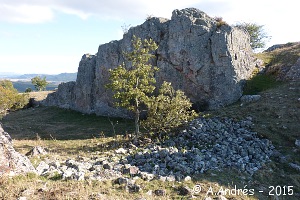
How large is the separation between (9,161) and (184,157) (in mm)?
8811

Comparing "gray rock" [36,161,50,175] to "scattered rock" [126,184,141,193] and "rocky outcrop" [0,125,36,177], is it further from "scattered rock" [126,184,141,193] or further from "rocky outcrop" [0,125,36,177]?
"scattered rock" [126,184,141,193]

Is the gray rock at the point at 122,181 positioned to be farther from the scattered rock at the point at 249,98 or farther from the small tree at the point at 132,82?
the scattered rock at the point at 249,98

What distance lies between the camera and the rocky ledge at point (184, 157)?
1263cm

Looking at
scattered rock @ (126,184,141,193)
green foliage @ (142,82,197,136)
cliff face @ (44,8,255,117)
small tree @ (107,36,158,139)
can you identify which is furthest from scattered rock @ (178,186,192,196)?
cliff face @ (44,8,255,117)

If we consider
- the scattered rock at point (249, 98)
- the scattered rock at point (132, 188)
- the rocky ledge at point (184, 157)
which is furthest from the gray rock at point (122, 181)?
the scattered rock at point (249, 98)

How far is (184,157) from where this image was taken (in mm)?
15422

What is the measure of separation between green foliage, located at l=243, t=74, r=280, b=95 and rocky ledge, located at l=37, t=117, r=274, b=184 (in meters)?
9.65

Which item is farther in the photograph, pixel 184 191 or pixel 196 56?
pixel 196 56

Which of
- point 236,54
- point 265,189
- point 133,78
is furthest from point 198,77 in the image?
point 265,189

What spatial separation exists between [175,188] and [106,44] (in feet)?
100

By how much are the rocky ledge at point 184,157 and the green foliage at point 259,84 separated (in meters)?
9.65

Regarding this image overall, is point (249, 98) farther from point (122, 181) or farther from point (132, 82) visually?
point (122, 181)

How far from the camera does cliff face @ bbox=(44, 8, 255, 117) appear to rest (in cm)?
3014

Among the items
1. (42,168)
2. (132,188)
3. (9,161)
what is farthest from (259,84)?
A: (9,161)
